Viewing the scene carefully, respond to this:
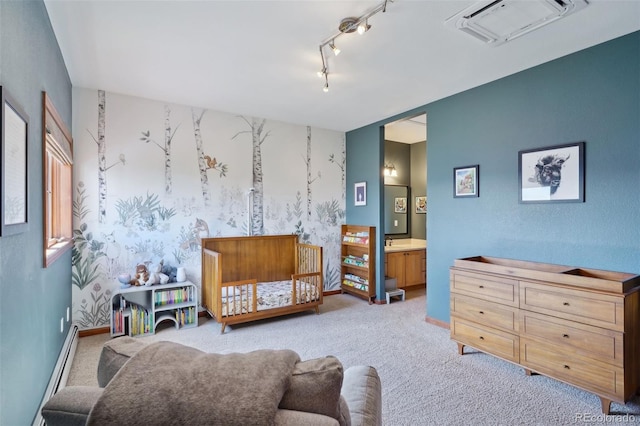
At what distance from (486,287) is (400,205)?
339 cm

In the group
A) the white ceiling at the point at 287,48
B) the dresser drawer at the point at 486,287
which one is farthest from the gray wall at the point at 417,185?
the dresser drawer at the point at 486,287

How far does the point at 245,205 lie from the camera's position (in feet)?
14.2

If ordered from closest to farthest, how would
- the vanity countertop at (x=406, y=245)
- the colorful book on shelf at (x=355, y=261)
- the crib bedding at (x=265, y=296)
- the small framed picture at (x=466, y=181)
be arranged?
the small framed picture at (x=466, y=181)
the crib bedding at (x=265, y=296)
the colorful book on shelf at (x=355, y=261)
the vanity countertop at (x=406, y=245)

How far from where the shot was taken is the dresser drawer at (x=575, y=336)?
6.72 feet

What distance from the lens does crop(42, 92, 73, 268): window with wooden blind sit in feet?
7.10

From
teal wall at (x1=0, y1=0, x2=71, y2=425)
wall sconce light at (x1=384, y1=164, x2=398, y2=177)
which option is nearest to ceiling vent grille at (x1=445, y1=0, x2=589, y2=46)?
teal wall at (x1=0, y1=0, x2=71, y2=425)

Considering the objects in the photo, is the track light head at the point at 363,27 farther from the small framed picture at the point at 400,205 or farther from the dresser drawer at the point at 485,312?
the small framed picture at the point at 400,205

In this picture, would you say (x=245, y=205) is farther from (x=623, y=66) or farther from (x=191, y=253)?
(x=623, y=66)

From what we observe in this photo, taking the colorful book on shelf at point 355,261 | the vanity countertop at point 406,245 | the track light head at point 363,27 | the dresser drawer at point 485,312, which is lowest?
the dresser drawer at point 485,312

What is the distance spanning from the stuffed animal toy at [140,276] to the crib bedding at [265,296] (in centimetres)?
84

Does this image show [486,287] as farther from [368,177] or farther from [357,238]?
[368,177]

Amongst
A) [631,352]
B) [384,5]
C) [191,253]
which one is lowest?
[631,352]

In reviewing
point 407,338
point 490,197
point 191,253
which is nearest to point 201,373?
point 407,338

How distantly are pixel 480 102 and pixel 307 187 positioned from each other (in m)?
2.54
